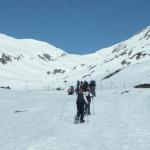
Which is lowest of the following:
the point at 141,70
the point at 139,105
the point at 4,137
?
the point at 4,137

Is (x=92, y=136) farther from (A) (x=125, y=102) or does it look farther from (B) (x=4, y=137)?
(A) (x=125, y=102)

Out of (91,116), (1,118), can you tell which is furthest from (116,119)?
(1,118)

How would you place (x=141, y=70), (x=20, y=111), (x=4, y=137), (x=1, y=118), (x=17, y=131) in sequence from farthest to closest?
(x=141, y=70) → (x=20, y=111) → (x=1, y=118) → (x=17, y=131) → (x=4, y=137)

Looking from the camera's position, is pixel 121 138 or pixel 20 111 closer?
pixel 121 138

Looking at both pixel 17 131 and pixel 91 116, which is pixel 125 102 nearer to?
pixel 91 116

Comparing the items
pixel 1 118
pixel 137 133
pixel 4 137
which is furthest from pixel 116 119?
pixel 1 118

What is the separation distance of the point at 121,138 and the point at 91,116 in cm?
771

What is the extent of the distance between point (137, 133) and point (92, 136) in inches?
94.3

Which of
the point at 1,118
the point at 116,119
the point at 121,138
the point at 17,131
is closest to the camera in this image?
the point at 121,138

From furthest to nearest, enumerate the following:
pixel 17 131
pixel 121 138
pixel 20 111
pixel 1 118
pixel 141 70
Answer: pixel 141 70, pixel 20 111, pixel 1 118, pixel 17 131, pixel 121 138

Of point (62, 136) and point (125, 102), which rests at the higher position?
point (125, 102)

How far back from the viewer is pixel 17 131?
84.8 feet

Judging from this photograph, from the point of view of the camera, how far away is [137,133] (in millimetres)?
22938

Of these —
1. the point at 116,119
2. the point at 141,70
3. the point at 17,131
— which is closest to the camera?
the point at 17,131
